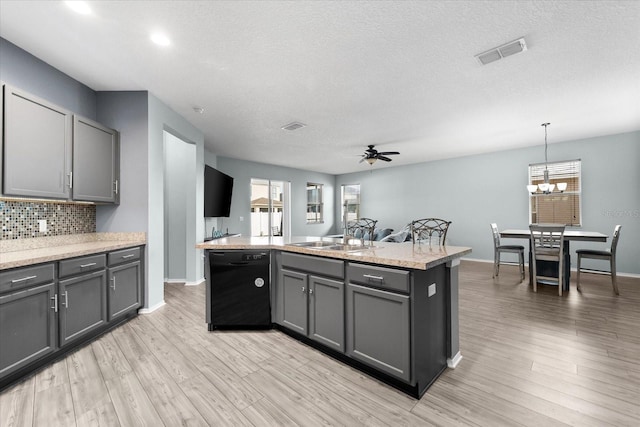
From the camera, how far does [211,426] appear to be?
1551 millimetres

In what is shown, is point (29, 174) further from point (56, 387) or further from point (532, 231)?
point (532, 231)

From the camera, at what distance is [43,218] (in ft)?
9.17

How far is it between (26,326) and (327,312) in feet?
7.31

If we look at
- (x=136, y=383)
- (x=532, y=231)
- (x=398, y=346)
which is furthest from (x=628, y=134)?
(x=136, y=383)

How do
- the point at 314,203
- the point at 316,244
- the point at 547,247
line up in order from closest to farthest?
the point at 316,244 → the point at 547,247 → the point at 314,203

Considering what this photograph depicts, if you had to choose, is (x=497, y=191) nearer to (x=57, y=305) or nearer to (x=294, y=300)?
(x=294, y=300)

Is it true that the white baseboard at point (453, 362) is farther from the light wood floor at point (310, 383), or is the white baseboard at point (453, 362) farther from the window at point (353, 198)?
the window at point (353, 198)

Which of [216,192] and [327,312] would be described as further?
[216,192]

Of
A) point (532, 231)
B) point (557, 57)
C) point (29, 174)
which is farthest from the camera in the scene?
point (532, 231)

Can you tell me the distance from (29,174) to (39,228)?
696 mm

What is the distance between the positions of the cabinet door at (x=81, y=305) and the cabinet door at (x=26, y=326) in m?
0.08

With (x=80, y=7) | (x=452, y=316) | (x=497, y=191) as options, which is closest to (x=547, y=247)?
(x=497, y=191)

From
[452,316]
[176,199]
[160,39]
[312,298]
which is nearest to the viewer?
[452,316]

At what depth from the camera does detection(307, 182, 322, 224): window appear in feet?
31.3
